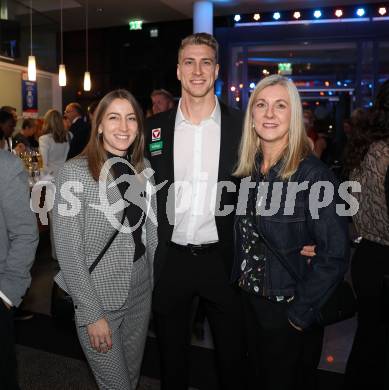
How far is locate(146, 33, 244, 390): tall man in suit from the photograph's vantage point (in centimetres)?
232

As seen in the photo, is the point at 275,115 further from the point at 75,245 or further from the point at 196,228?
the point at 75,245

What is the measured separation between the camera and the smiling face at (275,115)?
1.87 metres

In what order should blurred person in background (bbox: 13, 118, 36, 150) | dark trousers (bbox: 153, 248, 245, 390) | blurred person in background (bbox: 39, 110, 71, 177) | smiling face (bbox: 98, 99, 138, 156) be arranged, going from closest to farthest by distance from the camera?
1. smiling face (bbox: 98, 99, 138, 156)
2. dark trousers (bbox: 153, 248, 245, 390)
3. blurred person in background (bbox: 39, 110, 71, 177)
4. blurred person in background (bbox: 13, 118, 36, 150)

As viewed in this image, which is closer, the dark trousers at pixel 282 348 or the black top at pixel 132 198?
the dark trousers at pixel 282 348

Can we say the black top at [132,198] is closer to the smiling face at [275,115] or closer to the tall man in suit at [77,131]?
the smiling face at [275,115]

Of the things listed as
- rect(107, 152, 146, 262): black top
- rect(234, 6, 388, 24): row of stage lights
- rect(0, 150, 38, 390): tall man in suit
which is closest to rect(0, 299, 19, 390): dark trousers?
rect(0, 150, 38, 390): tall man in suit

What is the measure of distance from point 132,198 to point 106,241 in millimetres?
247

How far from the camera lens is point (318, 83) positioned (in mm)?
10883

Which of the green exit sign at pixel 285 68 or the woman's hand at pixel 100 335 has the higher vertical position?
the green exit sign at pixel 285 68

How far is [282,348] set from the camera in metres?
1.82

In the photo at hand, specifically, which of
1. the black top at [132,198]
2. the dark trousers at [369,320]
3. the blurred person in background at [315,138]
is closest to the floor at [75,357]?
the dark trousers at [369,320]

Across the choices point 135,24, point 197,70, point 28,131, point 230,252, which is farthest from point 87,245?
point 135,24

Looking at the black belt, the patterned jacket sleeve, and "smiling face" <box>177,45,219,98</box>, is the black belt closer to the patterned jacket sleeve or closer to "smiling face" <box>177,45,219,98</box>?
the patterned jacket sleeve

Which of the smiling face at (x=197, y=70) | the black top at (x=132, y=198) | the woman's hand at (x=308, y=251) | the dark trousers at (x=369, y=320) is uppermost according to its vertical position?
the smiling face at (x=197, y=70)
